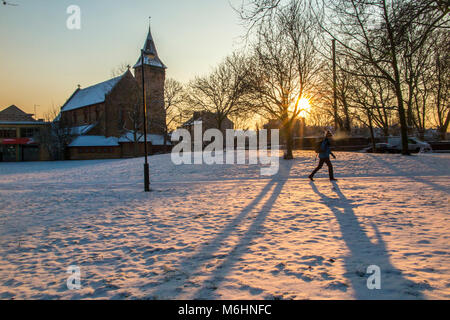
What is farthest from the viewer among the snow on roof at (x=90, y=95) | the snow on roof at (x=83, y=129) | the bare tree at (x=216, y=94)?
the snow on roof at (x=90, y=95)

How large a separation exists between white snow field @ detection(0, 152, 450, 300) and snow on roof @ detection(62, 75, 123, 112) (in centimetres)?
4900

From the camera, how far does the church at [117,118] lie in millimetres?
45938

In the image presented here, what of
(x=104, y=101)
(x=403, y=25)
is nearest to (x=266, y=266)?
(x=403, y=25)

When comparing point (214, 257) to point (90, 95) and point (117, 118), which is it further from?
point (90, 95)

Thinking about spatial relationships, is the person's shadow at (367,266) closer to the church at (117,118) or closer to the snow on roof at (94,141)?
the church at (117,118)

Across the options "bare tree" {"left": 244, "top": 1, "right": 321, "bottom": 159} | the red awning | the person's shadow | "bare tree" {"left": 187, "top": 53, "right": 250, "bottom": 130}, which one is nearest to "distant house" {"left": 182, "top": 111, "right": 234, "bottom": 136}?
"bare tree" {"left": 187, "top": 53, "right": 250, "bottom": 130}

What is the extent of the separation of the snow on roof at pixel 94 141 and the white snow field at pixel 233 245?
41381mm

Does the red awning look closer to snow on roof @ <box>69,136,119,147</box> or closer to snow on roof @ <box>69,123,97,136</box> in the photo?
snow on roof @ <box>69,123,97,136</box>

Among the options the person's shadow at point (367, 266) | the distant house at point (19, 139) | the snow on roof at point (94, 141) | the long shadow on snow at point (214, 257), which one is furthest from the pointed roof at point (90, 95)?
the person's shadow at point (367, 266)

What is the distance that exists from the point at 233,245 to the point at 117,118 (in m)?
51.8

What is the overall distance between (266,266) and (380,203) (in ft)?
17.8

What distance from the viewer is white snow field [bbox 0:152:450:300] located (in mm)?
3369
